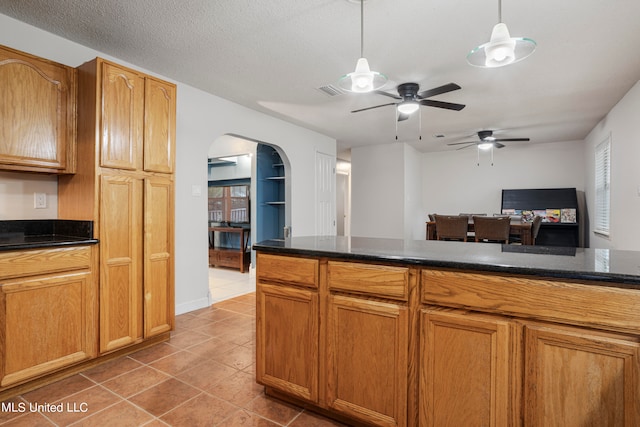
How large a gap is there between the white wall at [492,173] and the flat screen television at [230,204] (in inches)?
177

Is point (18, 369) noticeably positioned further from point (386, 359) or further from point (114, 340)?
point (386, 359)

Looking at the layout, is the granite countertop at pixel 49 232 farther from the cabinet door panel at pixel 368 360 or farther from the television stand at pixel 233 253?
the television stand at pixel 233 253

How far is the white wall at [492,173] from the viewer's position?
6.64 metres

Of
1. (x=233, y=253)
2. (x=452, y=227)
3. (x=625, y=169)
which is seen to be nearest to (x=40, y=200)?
(x=233, y=253)

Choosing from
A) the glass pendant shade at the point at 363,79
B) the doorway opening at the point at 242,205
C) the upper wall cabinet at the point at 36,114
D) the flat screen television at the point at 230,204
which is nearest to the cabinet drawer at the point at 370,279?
the glass pendant shade at the point at 363,79

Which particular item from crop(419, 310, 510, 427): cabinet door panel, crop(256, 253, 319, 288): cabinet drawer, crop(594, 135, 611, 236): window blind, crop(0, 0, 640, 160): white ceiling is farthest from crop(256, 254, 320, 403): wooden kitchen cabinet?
crop(594, 135, 611, 236): window blind

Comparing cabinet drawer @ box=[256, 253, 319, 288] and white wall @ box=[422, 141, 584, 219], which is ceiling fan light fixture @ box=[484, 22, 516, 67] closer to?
cabinet drawer @ box=[256, 253, 319, 288]

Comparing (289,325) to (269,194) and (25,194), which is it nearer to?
(25,194)

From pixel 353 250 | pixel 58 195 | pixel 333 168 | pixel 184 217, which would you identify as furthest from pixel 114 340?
pixel 333 168

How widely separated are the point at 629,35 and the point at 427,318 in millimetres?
2927

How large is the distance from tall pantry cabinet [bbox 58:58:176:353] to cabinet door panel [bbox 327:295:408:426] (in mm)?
1694

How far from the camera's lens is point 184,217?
353 cm

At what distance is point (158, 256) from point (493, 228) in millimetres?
3847

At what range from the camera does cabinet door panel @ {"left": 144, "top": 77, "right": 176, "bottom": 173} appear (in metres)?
2.59
